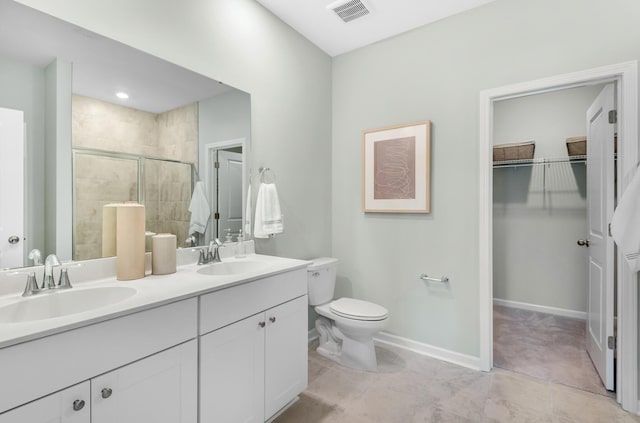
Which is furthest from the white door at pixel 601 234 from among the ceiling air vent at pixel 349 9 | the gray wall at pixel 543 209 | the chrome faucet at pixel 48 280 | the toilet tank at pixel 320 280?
the chrome faucet at pixel 48 280

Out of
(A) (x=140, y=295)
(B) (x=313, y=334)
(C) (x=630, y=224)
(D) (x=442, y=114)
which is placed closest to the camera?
(A) (x=140, y=295)

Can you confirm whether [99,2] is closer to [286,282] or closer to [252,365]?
[286,282]

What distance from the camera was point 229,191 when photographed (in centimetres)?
211

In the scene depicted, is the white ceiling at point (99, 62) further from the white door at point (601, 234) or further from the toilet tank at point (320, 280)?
the white door at point (601, 234)

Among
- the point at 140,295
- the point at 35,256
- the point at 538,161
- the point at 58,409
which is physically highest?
the point at 538,161

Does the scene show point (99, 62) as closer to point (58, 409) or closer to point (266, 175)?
point (266, 175)

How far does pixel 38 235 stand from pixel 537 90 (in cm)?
290

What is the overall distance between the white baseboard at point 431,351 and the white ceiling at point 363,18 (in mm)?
2601

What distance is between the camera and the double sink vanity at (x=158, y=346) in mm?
887

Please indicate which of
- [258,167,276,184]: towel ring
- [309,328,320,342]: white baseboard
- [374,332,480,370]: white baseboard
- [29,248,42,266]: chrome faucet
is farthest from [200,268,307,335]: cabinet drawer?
[374,332,480,370]: white baseboard

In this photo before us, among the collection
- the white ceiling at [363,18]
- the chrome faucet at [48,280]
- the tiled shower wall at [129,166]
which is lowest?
the chrome faucet at [48,280]

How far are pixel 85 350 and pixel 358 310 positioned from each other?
1.70 m

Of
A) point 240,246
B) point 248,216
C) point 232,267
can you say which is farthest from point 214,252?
point 248,216

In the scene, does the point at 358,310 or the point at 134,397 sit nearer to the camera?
the point at 134,397
